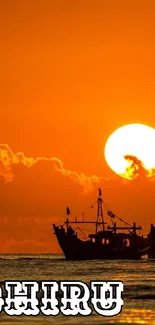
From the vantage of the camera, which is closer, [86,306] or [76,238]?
[86,306]

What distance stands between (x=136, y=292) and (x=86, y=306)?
1597 cm

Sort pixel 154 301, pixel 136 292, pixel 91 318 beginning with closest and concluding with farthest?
1. pixel 91 318
2. pixel 154 301
3. pixel 136 292

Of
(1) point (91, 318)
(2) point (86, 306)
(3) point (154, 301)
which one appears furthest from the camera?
(3) point (154, 301)

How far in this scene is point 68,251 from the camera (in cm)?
19038

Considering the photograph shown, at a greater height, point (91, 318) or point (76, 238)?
point (76, 238)

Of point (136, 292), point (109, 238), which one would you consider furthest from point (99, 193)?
point (136, 292)

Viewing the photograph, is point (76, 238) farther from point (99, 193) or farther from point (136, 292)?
point (136, 292)

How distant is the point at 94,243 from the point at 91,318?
141m

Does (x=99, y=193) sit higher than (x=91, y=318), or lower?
higher

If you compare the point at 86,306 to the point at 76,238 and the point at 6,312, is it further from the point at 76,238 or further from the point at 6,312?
the point at 76,238

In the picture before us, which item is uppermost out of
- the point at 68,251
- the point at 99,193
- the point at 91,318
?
the point at 99,193

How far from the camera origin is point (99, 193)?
645ft

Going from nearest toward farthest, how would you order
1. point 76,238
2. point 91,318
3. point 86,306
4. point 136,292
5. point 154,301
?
point 91,318 < point 86,306 < point 154,301 < point 136,292 < point 76,238

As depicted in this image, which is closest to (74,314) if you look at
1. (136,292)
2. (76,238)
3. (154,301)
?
(154,301)
